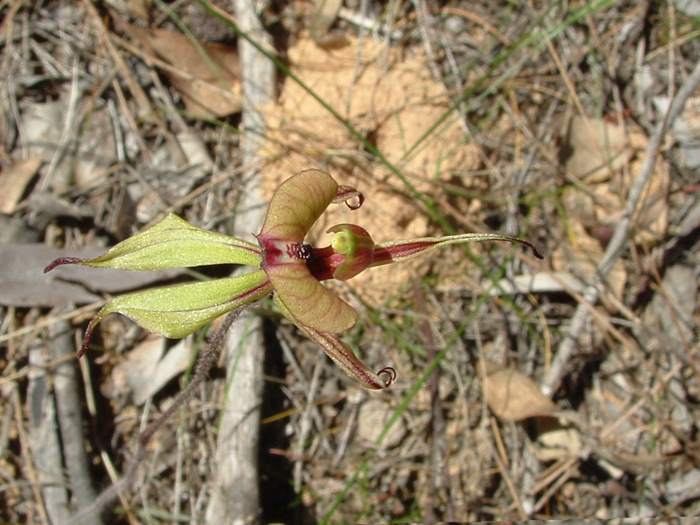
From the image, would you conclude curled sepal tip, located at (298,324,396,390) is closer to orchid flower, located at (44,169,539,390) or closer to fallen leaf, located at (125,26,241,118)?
orchid flower, located at (44,169,539,390)

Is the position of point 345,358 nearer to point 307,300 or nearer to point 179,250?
point 307,300

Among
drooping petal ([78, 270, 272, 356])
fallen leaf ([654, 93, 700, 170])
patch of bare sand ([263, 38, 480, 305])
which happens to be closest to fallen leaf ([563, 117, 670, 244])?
fallen leaf ([654, 93, 700, 170])

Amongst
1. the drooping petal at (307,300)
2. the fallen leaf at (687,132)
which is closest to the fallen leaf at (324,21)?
the fallen leaf at (687,132)

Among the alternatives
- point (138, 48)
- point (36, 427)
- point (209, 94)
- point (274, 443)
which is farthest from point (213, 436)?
point (138, 48)

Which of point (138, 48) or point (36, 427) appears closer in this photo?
point (36, 427)

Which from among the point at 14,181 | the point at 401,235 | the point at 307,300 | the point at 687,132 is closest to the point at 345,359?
the point at 307,300

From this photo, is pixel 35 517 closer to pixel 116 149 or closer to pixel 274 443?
pixel 274 443
